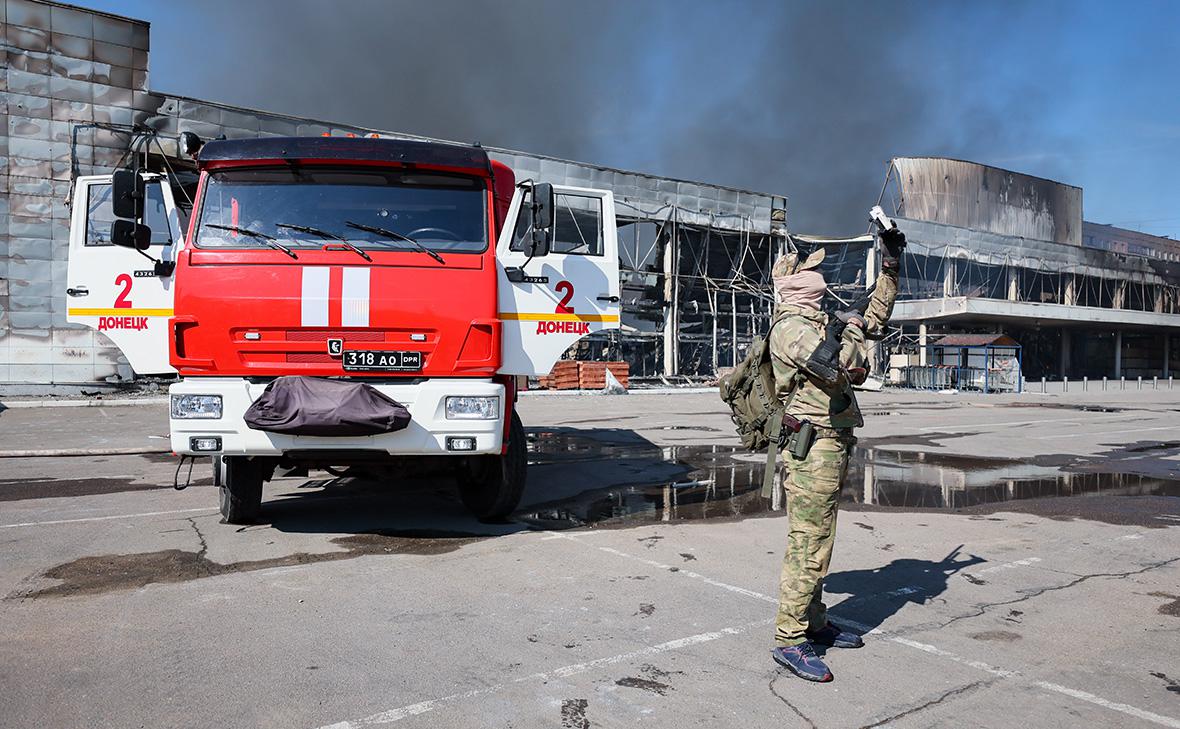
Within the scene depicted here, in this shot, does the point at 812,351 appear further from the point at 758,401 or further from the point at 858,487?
the point at 858,487

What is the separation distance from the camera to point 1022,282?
48000 millimetres

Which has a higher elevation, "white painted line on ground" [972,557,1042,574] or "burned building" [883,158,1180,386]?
"burned building" [883,158,1180,386]

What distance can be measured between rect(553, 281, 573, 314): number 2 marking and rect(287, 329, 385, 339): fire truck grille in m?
1.62

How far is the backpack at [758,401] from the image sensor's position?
4.20m

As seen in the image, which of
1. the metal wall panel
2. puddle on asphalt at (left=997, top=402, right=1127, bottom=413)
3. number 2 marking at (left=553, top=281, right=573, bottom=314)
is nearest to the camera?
number 2 marking at (left=553, top=281, right=573, bottom=314)

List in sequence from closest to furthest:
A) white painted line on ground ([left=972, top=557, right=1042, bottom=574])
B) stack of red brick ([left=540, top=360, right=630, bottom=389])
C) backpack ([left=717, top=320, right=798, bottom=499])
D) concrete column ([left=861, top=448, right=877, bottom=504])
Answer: backpack ([left=717, top=320, right=798, bottom=499])
white painted line on ground ([left=972, top=557, right=1042, bottom=574])
concrete column ([left=861, top=448, right=877, bottom=504])
stack of red brick ([left=540, top=360, right=630, bottom=389])

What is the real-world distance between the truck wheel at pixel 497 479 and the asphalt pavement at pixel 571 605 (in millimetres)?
214

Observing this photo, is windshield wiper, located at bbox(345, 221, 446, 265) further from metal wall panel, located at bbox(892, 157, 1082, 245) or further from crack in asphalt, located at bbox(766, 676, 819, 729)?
metal wall panel, located at bbox(892, 157, 1082, 245)

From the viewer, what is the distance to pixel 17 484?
29.2ft

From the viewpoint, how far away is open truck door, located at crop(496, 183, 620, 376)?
641 centimetres

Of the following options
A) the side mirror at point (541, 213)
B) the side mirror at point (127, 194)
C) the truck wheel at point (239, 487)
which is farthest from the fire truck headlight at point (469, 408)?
the side mirror at point (127, 194)

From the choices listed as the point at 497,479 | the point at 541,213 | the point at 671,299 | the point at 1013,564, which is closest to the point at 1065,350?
the point at 671,299

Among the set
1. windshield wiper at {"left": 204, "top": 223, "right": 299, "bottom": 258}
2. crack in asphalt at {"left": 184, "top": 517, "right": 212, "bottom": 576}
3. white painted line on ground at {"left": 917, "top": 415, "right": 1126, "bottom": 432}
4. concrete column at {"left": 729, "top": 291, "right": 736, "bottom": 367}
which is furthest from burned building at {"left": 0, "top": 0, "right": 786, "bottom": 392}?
windshield wiper at {"left": 204, "top": 223, "right": 299, "bottom": 258}

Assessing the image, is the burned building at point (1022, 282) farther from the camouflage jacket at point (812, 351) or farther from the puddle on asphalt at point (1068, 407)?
the camouflage jacket at point (812, 351)
